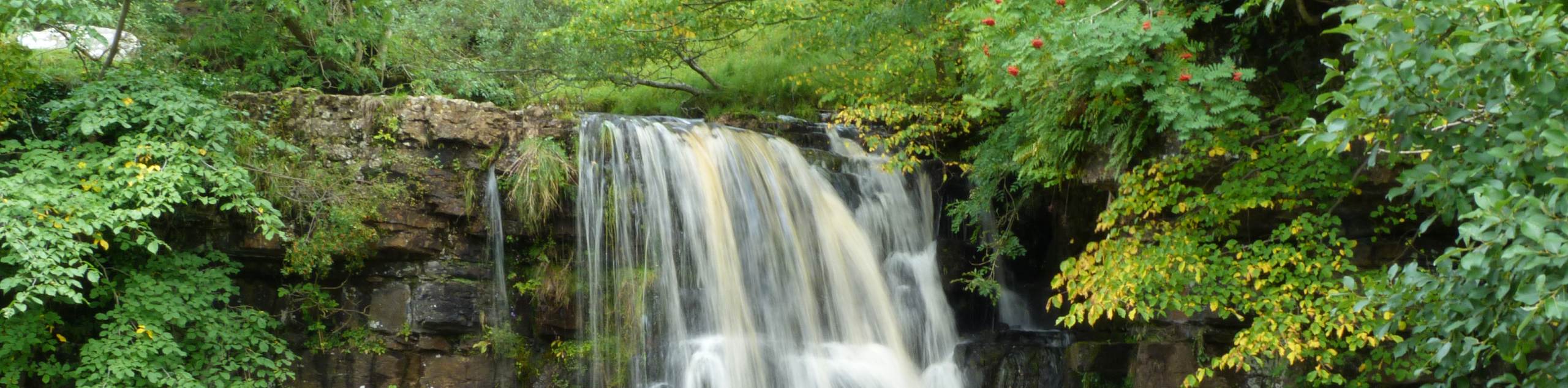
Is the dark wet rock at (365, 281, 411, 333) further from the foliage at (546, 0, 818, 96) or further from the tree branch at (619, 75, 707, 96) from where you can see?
the tree branch at (619, 75, 707, 96)

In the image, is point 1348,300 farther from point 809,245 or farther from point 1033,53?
point 809,245

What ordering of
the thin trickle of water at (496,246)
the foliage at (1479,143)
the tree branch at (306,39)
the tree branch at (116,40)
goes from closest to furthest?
the foliage at (1479,143)
the tree branch at (116,40)
the thin trickle of water at (496,246)
the tree branch at (306,39)

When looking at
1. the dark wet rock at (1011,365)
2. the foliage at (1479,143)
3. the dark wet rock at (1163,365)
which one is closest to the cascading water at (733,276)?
the dark wet rock at (1011,365)

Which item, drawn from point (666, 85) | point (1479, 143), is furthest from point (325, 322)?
point (1479, 143)

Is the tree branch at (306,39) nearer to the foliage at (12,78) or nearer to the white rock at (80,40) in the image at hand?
the white rock at (80,40)

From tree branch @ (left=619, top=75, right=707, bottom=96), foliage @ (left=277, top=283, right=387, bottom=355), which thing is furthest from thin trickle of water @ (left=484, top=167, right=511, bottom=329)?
tree branch @ (left=619, top=75, right=707, bottom=96)

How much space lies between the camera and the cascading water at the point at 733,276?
→ 867 centimetres

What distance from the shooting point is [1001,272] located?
10633 mm

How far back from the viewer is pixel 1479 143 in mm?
4371

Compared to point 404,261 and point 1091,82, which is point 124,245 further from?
point 1091,82

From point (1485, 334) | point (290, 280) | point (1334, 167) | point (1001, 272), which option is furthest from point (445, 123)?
point (1485, 334)

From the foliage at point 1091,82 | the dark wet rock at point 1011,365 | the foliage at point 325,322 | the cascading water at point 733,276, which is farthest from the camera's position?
the dark wet rock at point 1011,365

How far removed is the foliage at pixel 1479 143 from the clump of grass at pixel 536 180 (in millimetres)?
5854

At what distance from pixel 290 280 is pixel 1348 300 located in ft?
24.6
